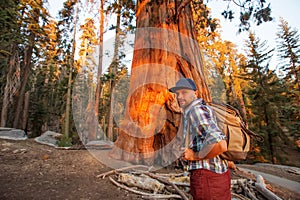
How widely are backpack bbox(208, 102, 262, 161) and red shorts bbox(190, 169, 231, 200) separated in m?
0.19

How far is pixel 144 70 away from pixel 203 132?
3786 millimetres

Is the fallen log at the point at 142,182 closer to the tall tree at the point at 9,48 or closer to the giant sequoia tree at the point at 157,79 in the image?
the giant sequoia tree at the point at 157,79

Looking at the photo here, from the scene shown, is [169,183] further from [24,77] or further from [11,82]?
[24,77]

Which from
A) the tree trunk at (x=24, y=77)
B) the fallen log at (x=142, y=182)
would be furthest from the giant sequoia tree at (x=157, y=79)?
the tree trunk at (x=24, y=77)

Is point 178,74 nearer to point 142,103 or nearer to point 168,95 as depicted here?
point 168,95

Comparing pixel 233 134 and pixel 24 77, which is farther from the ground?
pixel 24 77

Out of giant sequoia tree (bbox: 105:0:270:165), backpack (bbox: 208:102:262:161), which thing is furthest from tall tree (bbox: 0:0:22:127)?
backpack (bbox: 208:102:262:161)

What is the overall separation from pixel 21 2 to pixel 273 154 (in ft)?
61.9

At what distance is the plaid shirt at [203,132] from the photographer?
1.42 metres

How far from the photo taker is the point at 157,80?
15.7 ft

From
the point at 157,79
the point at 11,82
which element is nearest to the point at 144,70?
the point at 157,79

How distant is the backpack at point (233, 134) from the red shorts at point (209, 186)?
19 cm

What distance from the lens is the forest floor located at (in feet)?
9.00

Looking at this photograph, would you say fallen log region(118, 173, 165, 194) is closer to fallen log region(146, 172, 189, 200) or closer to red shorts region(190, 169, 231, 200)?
fallen log region(146, 172, 189, 200)
